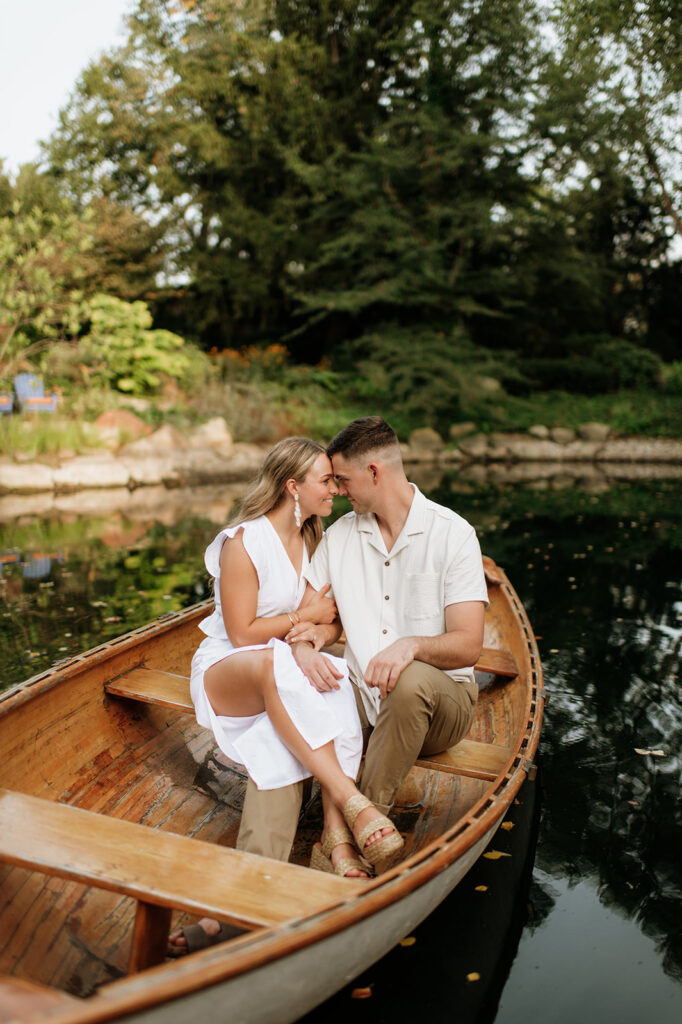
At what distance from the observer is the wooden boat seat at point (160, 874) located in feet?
5.72

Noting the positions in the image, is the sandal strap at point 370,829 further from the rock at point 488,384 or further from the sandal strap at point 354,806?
the rock at point 488,384

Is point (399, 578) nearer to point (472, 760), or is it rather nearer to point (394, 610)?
point (394, 610)

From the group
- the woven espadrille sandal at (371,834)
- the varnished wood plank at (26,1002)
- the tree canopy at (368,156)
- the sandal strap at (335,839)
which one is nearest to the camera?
the varnished wood plank at (26,1002)

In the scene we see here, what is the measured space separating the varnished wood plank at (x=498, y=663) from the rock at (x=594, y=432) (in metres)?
15.7

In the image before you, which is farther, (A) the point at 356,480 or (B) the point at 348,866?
(A) the point at 356,480

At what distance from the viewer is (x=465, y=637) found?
2594 millimetres

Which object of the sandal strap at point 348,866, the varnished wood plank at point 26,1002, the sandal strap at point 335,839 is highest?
the varnished wood plank at point 26,1002

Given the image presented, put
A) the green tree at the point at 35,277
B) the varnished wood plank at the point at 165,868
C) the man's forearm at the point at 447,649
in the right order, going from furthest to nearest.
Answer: the green tree at the point at 35,277 → the man's forearm at the point at 447,649 → the varnished wood plank at the point at 165,868

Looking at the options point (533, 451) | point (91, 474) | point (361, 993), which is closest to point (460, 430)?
point (533, 451)

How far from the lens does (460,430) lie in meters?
18.3

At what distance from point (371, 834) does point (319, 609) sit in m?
0.85

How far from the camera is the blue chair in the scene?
1357 centimetres

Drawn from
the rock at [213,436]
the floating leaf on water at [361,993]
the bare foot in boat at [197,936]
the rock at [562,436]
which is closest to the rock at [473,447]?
the rock at [562,436]

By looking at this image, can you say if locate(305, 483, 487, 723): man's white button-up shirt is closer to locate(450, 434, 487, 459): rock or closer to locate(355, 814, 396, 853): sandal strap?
locate(355, 814, 396, 853): sandal strap
